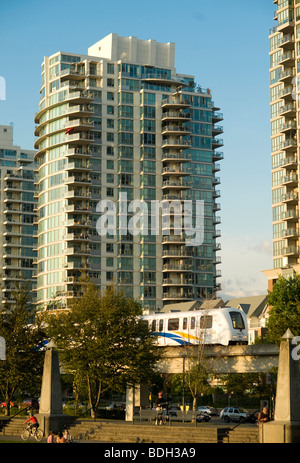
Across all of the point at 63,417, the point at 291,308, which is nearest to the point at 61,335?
the point at 63,417

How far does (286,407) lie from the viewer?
121ft

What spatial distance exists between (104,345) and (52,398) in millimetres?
11370

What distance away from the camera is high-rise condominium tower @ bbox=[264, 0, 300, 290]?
108250mm

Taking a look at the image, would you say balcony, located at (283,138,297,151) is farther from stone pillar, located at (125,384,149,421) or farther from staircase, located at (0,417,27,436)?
staircase, located at (0,417,27,436)

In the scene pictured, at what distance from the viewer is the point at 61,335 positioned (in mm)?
59875

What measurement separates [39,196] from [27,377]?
86018 millimetres

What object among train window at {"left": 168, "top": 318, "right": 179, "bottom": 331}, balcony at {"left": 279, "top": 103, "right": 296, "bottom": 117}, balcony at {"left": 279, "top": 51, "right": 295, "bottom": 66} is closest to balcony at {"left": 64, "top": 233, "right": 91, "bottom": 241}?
balcony at {"left": 279, "top": 103, "right": 296, "bottom": 117}

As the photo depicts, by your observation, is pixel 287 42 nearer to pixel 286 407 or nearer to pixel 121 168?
pixel 121 168

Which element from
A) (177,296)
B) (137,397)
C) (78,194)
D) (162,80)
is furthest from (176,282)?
(137,397)

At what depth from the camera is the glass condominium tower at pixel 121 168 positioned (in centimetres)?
13212

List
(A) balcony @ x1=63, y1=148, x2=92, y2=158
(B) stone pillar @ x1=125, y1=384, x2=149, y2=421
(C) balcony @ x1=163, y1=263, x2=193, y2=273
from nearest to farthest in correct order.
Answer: (B) stone pillar @ x1=125, y1=384, x2=149, y2=421
(A) balcony @ x1=63, y1=148, x2=92, y2=158
(C) balcony @ x1=163, y1=263, x2=193, y2=273

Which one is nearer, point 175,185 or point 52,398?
point 52,398

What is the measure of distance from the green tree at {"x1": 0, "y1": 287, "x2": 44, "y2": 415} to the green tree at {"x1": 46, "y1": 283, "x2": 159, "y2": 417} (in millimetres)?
1762

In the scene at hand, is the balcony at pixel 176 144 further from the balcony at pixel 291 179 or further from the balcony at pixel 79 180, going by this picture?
the balcony at pixel 291 179
